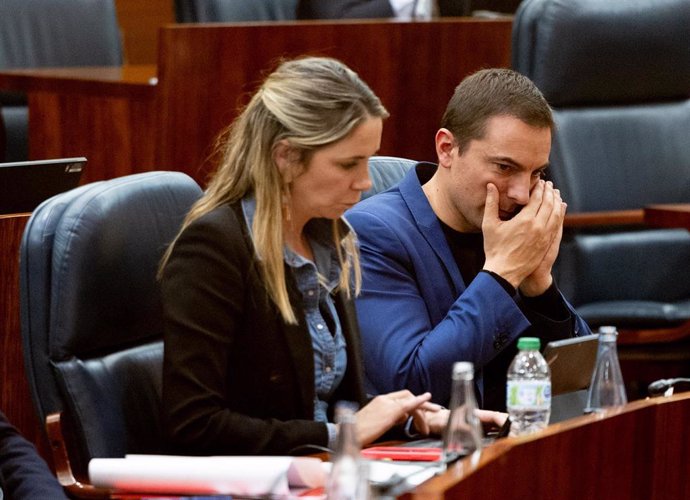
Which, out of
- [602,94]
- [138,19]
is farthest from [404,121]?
[138,19]

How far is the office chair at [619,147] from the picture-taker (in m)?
3.46

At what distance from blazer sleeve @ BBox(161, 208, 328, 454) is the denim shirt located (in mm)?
60

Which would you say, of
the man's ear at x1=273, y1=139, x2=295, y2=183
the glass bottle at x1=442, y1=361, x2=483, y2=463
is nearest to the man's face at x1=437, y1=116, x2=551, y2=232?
the man's ear at x1=273, y1=139, x2=295, y2=183

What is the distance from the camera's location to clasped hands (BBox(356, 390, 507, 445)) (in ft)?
5.70

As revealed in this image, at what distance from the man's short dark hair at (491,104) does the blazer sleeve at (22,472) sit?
89cm

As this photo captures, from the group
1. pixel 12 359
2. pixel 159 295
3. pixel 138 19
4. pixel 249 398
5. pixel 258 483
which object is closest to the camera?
pixel 258 483

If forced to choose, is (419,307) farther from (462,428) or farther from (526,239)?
(462,428)

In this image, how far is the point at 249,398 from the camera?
6.06 ft

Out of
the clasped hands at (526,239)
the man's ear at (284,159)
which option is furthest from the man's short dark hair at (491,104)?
the man's ear at (284,159)

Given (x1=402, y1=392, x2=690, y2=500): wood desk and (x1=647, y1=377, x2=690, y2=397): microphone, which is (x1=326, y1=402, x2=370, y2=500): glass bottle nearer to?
(x1=402, y1=392, x2=690, y2=500): wood desk

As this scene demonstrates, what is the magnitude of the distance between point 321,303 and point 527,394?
384mm

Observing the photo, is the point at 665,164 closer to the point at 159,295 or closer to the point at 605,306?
the point at 605,306

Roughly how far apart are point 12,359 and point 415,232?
69 cm

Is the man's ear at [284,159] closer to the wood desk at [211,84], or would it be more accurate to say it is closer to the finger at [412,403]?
the finger at [412,403]
